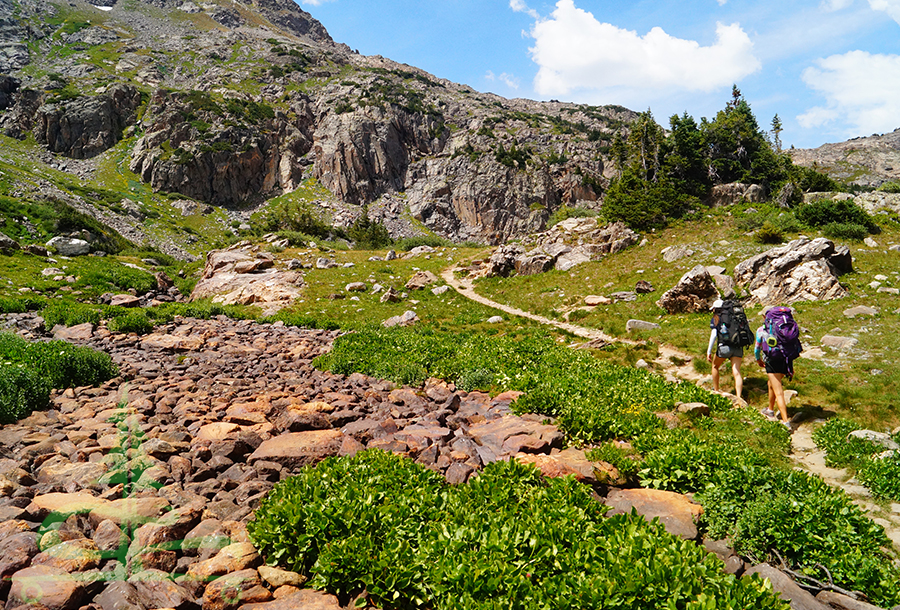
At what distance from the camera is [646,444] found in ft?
25.8

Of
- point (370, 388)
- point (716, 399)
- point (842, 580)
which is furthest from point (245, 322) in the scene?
point (842, 580)

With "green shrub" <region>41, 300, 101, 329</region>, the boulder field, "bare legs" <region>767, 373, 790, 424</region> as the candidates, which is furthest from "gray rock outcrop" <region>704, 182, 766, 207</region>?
"green shrub" <region>41, 300, 101, 329</region>

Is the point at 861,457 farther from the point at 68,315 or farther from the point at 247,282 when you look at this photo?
the point at 247,282

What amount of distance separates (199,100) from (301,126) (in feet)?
98.9

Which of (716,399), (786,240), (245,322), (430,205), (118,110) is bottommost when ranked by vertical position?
(245,322)

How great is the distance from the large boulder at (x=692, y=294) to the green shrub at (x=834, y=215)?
51.8 feet

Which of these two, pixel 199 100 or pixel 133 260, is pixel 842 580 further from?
pixel 199 100

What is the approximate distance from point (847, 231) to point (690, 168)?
84.4 feet

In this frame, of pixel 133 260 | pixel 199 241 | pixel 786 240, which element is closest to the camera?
pixel 786 240

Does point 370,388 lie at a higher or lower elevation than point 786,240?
lower

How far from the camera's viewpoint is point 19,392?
924cm

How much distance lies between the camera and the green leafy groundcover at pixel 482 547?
402cm

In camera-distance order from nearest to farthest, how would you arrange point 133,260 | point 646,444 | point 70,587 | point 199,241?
point 70,587
point 646,444
point 133,260
point 199,241

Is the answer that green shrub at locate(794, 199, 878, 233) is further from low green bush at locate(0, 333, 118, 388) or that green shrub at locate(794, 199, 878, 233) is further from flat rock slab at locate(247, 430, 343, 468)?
low green bush at locate(0, 333, 118, 388)
